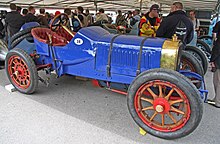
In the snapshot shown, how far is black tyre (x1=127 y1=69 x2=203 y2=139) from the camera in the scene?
1885mm

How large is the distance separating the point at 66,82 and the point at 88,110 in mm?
1170

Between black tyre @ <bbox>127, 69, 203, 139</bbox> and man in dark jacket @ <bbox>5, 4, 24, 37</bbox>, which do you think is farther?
man in dark jacket @ <bbox>5, 4, 24, 37</bbox>

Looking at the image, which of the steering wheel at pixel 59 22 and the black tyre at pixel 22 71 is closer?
the black tyre at pixel 22 71

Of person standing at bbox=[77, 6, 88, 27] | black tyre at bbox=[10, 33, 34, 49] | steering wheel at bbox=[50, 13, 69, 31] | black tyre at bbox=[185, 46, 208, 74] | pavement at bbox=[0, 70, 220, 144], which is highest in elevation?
person standing at bbox=[77, 6, 88, 27]

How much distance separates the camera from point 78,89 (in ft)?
11.3

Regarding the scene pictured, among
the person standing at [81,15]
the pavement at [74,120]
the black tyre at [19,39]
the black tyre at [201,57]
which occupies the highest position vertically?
the person standing at [81,15]

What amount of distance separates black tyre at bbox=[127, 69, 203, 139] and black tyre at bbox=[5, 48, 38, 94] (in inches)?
62.3

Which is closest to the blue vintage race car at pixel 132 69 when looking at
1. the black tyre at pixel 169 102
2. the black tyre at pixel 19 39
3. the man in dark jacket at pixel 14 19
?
the black tyre at pixel 169 102

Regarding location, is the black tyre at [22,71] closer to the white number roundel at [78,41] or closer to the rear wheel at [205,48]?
the white number roundel at [78,41]

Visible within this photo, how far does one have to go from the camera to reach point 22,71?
10.2 feet

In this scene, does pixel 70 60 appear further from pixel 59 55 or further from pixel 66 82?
pixel 66 82

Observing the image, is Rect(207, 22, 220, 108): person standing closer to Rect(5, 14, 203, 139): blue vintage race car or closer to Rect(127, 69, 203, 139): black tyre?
Rect(5, 14, 203, 139): blue vintage race car

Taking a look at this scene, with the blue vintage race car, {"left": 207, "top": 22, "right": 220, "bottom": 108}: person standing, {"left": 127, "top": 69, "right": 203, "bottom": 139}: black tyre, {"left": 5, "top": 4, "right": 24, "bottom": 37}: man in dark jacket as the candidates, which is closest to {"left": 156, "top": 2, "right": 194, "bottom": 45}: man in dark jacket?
{"left": 207, "top": 22, "right": 220, "bottom": 108}: person standing

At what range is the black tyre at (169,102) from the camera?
1.88m
